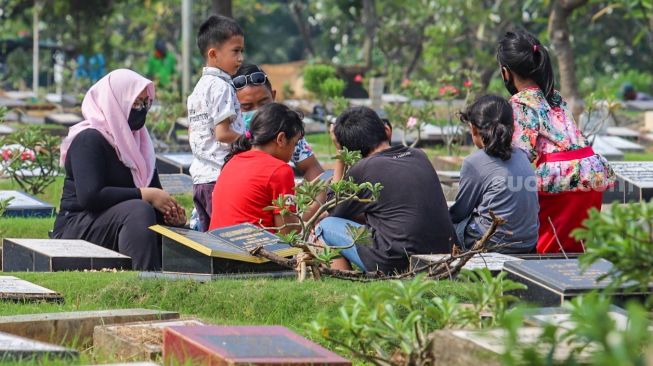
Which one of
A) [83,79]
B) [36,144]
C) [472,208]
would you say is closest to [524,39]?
[472,208]

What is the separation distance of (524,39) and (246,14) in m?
33.7

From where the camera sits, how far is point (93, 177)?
7.68 metres

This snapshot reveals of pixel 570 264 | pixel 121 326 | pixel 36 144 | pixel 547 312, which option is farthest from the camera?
pixel 36 144

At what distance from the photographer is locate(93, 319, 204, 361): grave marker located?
16.5ft

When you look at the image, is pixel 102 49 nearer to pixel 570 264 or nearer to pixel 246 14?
pixel 246 14

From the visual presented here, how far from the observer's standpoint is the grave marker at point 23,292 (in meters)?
6.15

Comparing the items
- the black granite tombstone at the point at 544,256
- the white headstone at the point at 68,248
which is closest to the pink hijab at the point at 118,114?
the white headstone at the point at 68,248

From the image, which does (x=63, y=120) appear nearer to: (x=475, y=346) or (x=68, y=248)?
(x=68, y=248)

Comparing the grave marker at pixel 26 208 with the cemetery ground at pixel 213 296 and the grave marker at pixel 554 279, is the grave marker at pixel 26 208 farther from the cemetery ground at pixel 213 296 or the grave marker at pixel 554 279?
the grave marker at pixel 554 279

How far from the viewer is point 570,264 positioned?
580 centimetres

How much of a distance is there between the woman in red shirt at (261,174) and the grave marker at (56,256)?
57 cm

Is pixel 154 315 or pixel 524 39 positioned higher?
pixel 524 39

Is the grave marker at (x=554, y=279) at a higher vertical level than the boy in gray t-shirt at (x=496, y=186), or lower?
lower

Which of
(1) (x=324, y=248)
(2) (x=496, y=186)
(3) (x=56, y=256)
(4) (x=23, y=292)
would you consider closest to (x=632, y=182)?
(2) (x=496, y=186)
